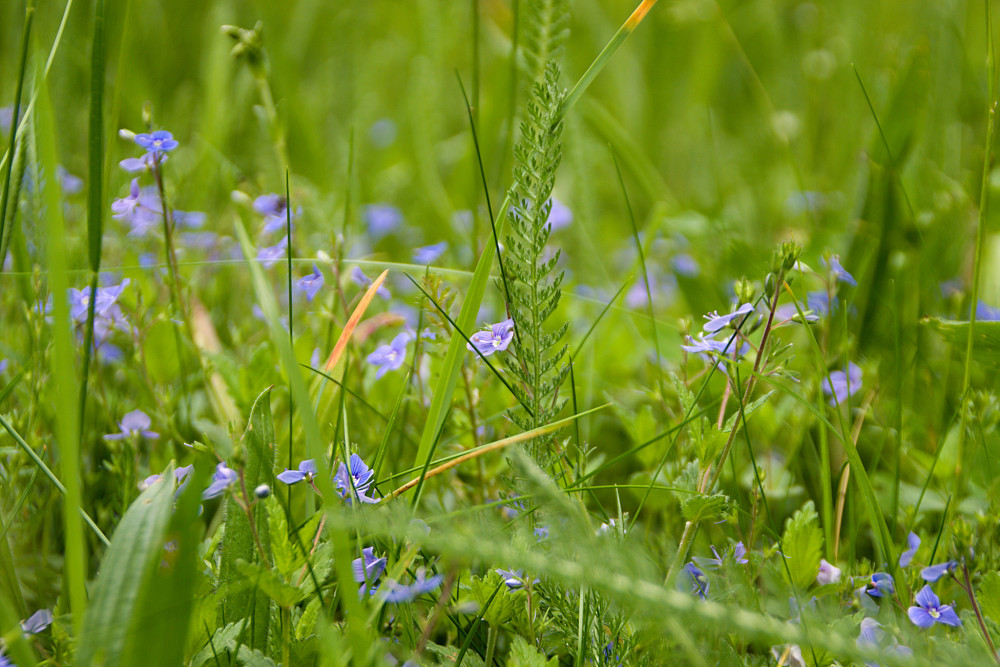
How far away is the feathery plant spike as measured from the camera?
1.03 m

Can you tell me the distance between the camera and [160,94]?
368cm

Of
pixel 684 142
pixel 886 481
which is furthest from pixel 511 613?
pixel 684 142

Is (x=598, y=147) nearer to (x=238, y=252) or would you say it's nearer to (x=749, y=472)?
(x=238, y=252)

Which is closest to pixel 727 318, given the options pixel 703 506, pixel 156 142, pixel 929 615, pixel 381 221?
pixel 703 506

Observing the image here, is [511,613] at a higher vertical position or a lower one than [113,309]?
lower

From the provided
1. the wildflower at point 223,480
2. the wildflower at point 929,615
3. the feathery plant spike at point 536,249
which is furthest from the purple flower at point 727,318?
the wildflower at point 223,480

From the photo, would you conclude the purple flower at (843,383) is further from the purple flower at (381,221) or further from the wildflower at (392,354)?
the purple flower at (381,221)

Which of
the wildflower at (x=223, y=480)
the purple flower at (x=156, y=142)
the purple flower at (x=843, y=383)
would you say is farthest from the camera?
the purple flower at (x=843, y=383)

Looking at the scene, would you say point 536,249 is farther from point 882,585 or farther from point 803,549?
point 882,585

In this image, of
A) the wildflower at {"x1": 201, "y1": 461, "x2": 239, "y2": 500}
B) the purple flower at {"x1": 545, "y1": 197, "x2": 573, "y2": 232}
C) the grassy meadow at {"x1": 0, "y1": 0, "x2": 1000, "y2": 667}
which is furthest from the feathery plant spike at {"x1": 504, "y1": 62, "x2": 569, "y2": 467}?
the purple flower at {"x1": 545, "y1": 197, "x2": 573, "y2": 232}

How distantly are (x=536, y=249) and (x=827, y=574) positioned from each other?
0.69 metres

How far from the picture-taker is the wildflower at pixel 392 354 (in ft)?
4.75

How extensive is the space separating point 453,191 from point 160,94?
1.62 m

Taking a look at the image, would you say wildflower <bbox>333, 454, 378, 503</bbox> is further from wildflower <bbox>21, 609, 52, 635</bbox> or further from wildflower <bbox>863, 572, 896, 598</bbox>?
wildflower <bbox>863, 572, 896, 598</bbox>
